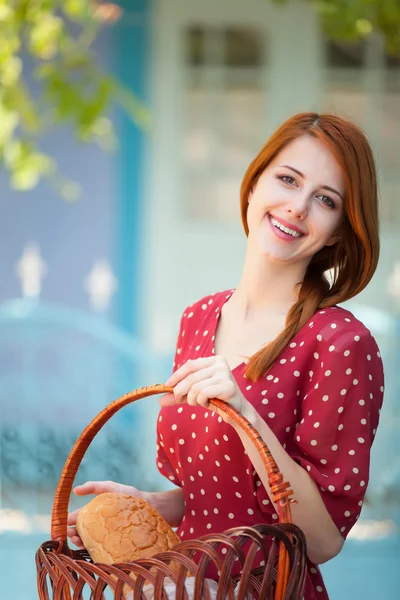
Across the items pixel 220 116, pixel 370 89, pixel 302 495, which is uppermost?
pixel 370 89

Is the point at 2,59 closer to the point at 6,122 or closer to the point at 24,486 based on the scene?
the point at 6,122

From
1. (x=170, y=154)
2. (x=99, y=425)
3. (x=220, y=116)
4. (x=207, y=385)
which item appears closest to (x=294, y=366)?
(x=207, y=385)

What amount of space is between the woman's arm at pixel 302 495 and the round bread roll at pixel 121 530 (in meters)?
0.19

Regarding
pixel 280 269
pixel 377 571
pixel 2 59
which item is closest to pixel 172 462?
pixel 280 269

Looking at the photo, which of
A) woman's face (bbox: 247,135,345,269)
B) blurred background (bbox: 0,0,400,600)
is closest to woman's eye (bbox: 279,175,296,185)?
woman's face (bbox: 247,135,345,269)

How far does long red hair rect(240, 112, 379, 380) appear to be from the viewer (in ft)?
4.57

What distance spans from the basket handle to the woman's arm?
0.09 feet

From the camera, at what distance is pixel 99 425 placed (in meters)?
1.37

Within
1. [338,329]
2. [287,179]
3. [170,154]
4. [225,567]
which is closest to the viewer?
[225,567]

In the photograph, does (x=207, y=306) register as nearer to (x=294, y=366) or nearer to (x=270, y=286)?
(x=270, y=286)

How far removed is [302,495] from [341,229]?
423 mm

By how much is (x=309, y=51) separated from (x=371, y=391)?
4207 millimetres

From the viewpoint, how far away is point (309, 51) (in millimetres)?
5230

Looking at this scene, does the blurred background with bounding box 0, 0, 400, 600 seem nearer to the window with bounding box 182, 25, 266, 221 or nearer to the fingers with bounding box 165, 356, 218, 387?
the window with bounding box 182, 25, 266, 221
